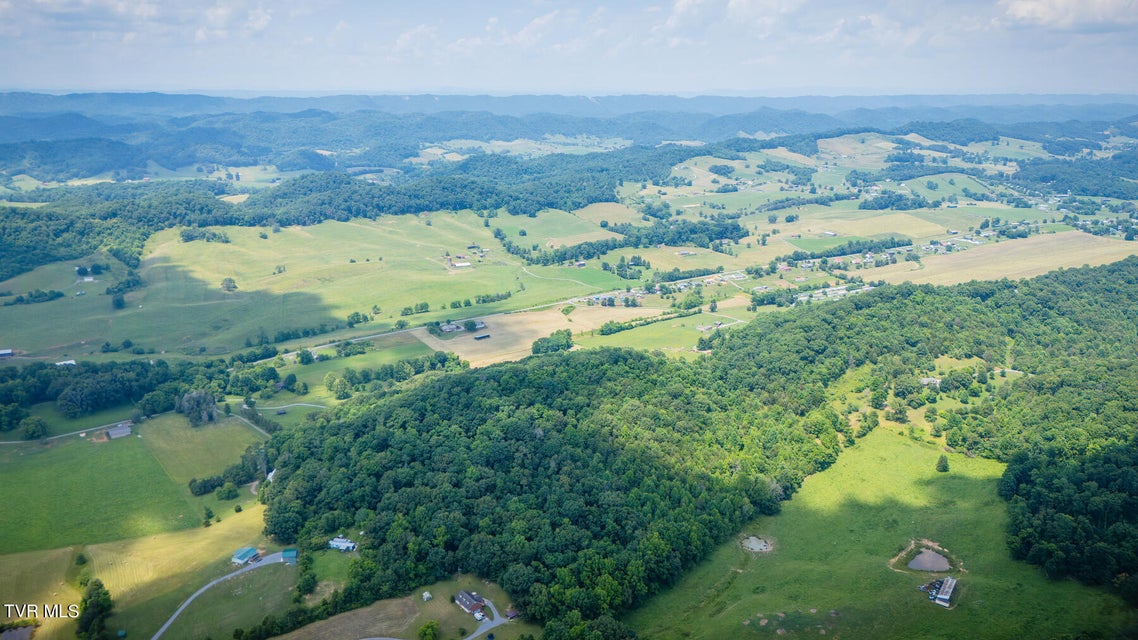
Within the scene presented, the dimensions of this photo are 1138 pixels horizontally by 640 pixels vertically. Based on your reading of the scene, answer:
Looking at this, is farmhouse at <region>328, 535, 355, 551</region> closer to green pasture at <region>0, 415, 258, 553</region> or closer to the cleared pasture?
the cleared pasture

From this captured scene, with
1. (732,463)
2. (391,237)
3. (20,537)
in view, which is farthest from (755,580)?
(391,237)

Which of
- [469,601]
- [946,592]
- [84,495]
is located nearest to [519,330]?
[84,495]

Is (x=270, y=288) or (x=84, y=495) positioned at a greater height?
(x=270, y=288)

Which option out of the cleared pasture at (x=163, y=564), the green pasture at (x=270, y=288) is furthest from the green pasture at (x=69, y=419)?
the cleared pasture at (x=163, y=564)

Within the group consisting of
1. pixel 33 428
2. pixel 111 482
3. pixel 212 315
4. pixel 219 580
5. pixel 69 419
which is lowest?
pixel 219 580

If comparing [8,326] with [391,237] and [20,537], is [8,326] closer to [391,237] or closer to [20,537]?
[20,537]

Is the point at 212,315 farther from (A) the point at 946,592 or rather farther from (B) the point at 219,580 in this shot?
(A) the point at 946,592
